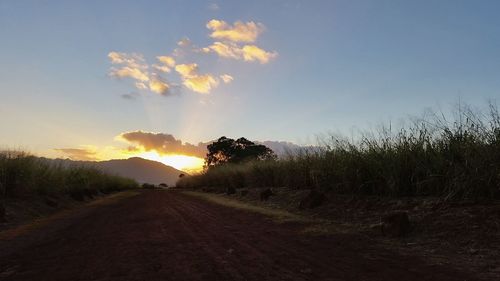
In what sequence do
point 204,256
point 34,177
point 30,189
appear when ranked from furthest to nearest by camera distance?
1. point 34,177
2. point 30,189
3. point 204,256

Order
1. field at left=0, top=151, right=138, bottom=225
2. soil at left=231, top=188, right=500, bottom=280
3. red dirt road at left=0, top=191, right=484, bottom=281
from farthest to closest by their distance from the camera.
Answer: field at left=0, top=151, right=138, bottom=225, soil at left=231, top=188, right=500, bottom=280, red dirt road at left=0, top=191, right=484, bottom=281

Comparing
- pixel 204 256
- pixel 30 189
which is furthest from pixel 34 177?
pixel 204 256

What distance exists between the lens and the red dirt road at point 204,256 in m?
6.14

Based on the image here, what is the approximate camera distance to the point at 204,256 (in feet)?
24.1

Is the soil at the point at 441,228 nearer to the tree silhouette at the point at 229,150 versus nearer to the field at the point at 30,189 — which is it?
the field at the point at 30,189

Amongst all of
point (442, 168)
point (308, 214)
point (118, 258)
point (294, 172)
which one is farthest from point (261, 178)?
point (118, 258)

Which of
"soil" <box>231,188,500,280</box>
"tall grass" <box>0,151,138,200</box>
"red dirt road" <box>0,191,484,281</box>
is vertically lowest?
"red dirt road" <box>0,191,484,281</box>

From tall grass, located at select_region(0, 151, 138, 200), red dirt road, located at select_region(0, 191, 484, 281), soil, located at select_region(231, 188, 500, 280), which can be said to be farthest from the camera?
tall grass, located at select_region(0, 151, 138, 200)

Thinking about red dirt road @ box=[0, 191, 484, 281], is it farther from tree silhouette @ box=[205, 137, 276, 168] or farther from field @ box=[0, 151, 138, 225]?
tree silhouette @ box=[205, 137, 276, 168]

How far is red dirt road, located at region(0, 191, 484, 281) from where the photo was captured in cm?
614

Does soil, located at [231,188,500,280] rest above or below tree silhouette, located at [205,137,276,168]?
below

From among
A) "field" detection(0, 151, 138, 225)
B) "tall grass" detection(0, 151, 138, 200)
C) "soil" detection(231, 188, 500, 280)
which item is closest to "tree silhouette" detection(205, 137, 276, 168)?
"tall grass" detection(0, 151, 138, 200)

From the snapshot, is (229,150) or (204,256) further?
(229,150)

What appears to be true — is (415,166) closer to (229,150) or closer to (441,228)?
(441,228)
